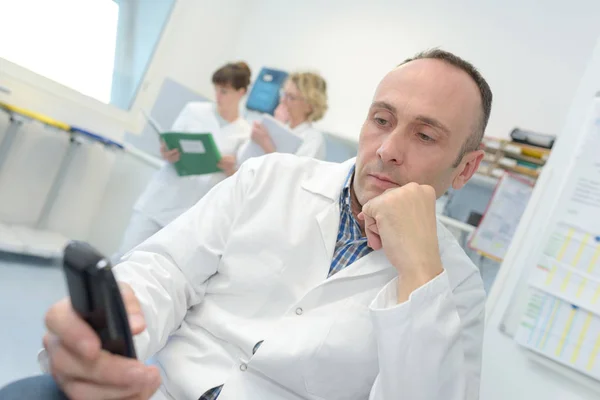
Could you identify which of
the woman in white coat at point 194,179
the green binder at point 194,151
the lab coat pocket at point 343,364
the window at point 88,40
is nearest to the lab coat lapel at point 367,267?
the lab coat pocket at point 343,364

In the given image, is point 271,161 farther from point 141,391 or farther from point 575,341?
point 575,341

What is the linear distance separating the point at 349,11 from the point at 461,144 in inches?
125

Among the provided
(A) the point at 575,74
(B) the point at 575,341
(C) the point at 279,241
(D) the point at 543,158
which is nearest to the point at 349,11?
(A) the point at 575,74

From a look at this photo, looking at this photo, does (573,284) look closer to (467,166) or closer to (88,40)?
(467,166)

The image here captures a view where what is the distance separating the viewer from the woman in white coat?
100 inches

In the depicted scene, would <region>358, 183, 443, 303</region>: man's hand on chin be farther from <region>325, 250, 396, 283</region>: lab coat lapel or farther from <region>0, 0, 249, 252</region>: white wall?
<region>0, 0, 249, 252</region>: white wall

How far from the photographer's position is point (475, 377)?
2.93 ft

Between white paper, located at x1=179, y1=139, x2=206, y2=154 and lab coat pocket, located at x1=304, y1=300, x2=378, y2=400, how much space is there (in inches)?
60.1

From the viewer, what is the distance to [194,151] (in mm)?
2258

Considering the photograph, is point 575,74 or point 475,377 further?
point 575,74

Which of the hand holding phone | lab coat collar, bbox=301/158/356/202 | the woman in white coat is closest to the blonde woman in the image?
the woman in white coat

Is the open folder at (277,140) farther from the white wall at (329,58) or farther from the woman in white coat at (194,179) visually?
the white wall at (329,58)

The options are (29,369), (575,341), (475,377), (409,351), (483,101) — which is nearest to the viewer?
(409,351)

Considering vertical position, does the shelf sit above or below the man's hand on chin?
above
